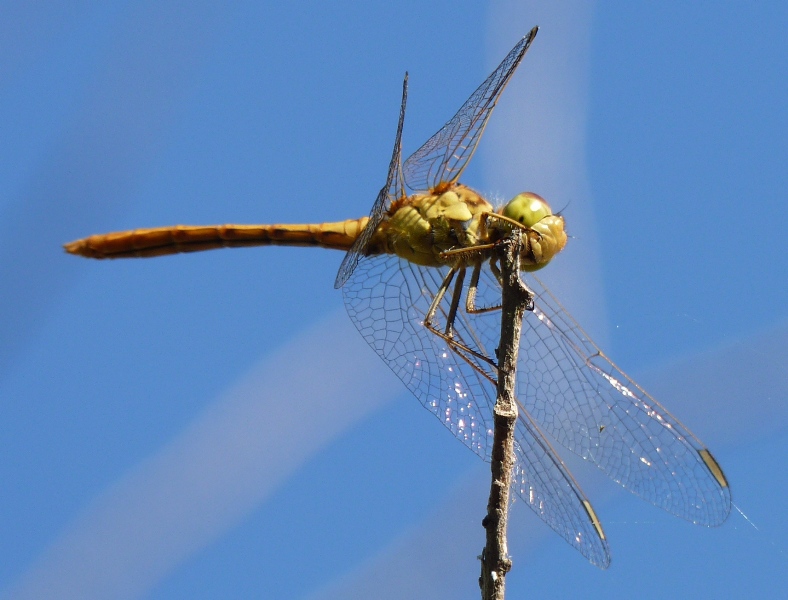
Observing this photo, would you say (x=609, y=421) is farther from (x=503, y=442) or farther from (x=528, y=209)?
(x=503, y=442)

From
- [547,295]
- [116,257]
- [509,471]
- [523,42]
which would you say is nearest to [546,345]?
[547,295]

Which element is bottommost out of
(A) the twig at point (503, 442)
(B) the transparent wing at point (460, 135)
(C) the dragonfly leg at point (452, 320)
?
(A) the twig at point (503, 442)

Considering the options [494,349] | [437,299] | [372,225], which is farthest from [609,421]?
[372,225]

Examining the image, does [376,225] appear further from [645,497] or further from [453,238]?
[645,497]

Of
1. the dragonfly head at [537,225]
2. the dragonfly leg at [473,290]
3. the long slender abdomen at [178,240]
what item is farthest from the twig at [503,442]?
the long slender abdomen at [178,240]

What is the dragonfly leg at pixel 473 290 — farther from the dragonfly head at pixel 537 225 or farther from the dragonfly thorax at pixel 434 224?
the dragonfly head at pixel 537 225

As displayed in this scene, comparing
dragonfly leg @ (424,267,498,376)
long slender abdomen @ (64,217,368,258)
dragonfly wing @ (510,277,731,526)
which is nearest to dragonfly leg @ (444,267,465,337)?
dragonfly leg @ (424,267,498,376)

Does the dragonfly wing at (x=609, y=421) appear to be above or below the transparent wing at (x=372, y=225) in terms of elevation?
below
